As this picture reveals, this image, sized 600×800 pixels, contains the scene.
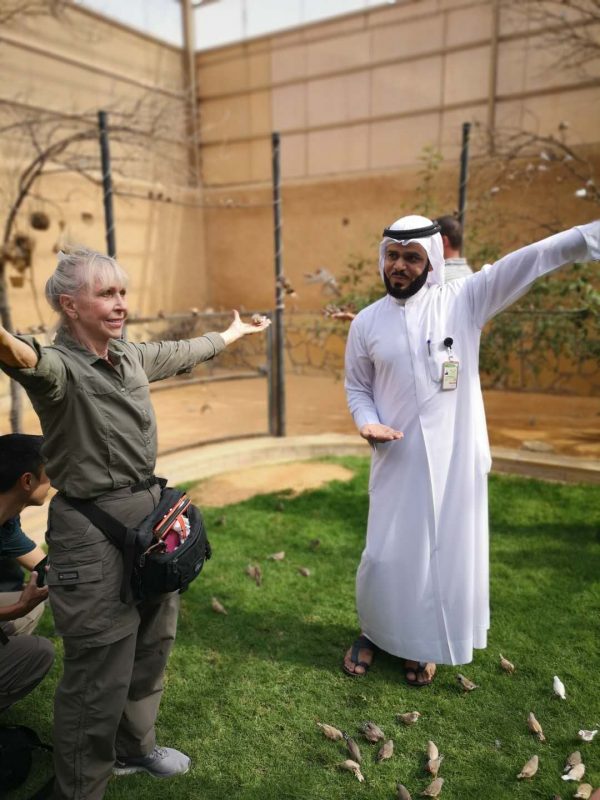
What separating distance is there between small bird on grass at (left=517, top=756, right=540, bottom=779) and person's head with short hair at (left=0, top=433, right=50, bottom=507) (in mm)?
1978

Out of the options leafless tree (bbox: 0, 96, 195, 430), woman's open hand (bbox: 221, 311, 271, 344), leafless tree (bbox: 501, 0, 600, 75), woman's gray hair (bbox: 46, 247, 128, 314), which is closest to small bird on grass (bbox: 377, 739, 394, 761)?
woman's open hand (bbox: 221, 311, 271, 344)

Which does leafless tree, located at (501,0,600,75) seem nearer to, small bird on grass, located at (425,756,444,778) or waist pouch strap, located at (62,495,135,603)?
A: small bird on grass, located at (425,756,444,778)

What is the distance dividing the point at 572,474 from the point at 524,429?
1.72 meters

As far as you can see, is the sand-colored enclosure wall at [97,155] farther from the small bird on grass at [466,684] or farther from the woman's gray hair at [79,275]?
the small bird on grass at [466,684]

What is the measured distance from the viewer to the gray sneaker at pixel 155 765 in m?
2.14

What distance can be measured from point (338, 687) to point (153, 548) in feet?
4.41

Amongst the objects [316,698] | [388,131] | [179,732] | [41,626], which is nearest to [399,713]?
A: [316,698]

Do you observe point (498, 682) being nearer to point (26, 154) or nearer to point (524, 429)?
point (524, 429)

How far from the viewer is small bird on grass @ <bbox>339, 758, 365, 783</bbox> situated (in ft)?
6.97

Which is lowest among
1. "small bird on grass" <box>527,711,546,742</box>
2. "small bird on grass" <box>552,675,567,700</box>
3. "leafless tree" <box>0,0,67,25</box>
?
"small bird on grass" <box>527,711,546,742</box>

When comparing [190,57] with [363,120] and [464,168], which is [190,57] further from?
[464,168]

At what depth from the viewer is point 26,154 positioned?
27.0 feet

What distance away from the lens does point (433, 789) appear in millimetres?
2043

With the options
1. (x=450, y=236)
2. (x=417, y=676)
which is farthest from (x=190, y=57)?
(x=417, y=676)
